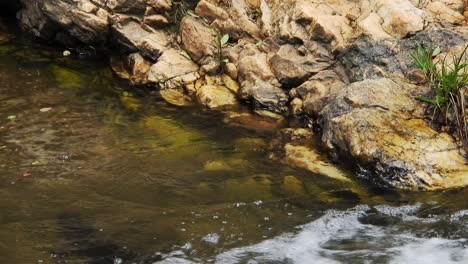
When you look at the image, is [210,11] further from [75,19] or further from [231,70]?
[75,19]

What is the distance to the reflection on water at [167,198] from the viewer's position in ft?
13.8

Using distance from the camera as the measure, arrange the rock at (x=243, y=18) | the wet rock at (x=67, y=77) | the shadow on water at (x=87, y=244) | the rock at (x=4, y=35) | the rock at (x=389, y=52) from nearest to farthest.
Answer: the shadow on water at (x=87, y=244) → the rock at (x=389, y=52) → the rock at (x=243, y=18) → the wet rock at (x=67, y=77) → the rock at (x=4, y=35)

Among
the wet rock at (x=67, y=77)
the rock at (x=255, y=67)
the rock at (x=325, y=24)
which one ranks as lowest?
the wet rock at (x=67, y=77)

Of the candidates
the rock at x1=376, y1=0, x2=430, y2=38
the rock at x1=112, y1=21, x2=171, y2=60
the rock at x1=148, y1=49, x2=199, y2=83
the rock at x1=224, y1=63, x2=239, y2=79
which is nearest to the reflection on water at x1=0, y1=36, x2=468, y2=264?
the rock at x1=148, y1=49, x2=199, y2=83

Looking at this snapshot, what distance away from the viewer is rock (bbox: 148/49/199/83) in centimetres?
782

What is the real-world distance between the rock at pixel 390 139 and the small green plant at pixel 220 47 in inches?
88.0

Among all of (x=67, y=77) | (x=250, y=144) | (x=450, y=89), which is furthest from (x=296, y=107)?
(x=67, y=77)

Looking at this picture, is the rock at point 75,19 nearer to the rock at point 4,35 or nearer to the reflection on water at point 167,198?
the rock at point 4,35

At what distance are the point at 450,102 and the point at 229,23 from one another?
12.2 feet

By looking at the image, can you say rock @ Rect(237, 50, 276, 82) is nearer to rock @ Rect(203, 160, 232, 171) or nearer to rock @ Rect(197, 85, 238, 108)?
rock @ Rect(197, 85, 238, 108)

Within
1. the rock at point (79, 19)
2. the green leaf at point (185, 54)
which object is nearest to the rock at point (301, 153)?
the green leaf at point (185, 54)

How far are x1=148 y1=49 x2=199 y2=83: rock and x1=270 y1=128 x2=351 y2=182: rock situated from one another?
2.04 metres

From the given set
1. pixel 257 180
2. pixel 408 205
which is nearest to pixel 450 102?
pixel 408 205

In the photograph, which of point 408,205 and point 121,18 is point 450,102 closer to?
point 408,205
